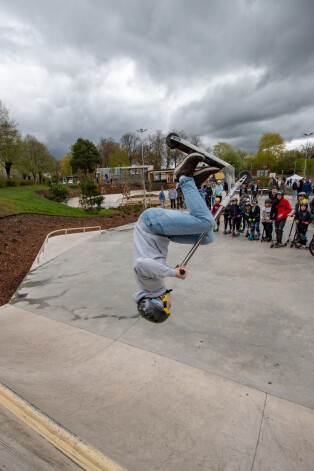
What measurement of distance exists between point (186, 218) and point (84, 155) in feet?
216

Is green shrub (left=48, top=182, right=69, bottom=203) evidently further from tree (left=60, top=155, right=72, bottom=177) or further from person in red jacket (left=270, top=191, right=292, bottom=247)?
tree (left=60, top=155, right=72, bottom=177)

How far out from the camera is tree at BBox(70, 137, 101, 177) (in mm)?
61594

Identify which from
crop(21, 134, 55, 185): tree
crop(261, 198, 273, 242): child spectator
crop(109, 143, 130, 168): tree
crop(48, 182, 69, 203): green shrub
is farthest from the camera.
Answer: crop(109, 143, 130, 168): tree

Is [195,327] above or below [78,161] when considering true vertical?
below

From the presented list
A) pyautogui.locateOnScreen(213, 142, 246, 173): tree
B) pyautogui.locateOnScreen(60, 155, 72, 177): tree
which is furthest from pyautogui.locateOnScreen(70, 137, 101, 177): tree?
pyautogui.locateOnScreen(213, 142, 246, 173): tree

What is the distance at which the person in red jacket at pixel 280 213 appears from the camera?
28.4 ft

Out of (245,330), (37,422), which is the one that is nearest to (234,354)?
(245,330)

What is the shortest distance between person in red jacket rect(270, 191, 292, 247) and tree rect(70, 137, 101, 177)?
58949 millimetres

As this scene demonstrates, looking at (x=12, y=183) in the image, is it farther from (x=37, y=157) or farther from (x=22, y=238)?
(x=22, y=238)

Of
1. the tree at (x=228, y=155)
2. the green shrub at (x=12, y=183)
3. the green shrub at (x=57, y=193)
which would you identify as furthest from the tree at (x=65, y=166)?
the green shrub at (x=57, y=193)

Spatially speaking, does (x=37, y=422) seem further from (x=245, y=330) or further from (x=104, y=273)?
(x=104, y=273)

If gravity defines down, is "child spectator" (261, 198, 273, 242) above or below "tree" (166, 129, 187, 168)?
below

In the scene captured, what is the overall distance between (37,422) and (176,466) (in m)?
1.27

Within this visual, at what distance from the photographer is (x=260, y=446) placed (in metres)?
2.17
